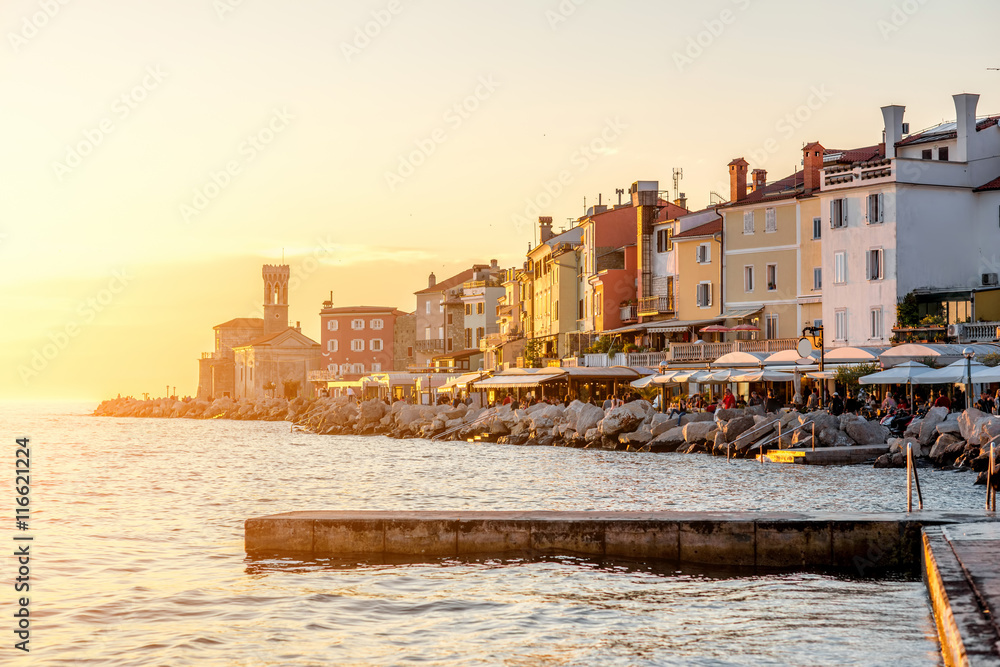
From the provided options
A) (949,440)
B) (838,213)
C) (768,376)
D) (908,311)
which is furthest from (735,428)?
(838,213)

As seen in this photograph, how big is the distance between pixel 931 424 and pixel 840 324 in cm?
2236

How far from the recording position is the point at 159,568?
15.0m

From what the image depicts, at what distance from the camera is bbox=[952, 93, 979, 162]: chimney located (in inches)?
2014

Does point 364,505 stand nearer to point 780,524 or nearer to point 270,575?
point 270,575

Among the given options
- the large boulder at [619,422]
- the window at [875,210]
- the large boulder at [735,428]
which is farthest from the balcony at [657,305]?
the large boulder at [735,428]

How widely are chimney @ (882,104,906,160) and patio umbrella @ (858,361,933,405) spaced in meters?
23.3

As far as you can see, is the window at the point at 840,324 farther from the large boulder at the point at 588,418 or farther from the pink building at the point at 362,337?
the pink building at the point at 362,337

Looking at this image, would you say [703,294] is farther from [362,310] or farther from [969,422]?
[362,310]

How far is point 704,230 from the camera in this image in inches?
2403

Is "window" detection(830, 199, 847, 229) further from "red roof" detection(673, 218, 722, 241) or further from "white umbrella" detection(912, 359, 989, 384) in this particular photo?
"white umbrella" detection(912, 359, 989, 384)

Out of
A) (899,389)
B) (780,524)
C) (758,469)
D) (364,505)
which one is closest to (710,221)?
(899,389)

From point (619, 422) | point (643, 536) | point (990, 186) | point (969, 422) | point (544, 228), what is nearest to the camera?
point (643, 536)

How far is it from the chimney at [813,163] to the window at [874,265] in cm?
732

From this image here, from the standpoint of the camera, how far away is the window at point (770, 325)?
2228 inches
